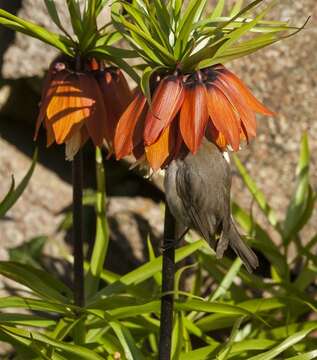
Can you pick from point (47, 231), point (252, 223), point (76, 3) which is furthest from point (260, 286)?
point (76, 3)

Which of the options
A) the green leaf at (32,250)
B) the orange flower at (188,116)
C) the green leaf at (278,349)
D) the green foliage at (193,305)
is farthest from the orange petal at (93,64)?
the green leaf at (32,250)

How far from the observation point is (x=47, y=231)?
11.4ft

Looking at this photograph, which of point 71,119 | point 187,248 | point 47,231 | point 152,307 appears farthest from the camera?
point 47,231

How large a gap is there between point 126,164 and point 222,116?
171 cm

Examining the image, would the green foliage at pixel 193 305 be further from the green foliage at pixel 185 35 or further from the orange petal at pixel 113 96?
the green foliage at pixel 185 35

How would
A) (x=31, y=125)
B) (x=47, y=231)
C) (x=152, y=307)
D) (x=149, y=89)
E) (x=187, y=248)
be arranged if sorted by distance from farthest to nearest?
(x=31, y=125) < (x=47, y=231) < (x=187, y=248) < (x=152, y=307) < (x=149, y=89)

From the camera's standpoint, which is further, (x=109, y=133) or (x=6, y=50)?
(x=6, y=50)

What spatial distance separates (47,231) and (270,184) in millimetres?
836

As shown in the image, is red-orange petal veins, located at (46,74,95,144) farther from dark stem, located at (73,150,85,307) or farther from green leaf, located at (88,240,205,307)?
green leaf, located at (88,240,205,307)

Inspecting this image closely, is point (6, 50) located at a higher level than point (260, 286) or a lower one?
higher

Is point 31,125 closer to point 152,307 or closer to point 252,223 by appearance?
point 252,223

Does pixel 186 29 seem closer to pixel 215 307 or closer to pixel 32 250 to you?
pixel 215 307

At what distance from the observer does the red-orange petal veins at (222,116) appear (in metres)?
1.75

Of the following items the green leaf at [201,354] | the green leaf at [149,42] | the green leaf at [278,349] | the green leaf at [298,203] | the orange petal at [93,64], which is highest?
the green leaf at [149,42]
